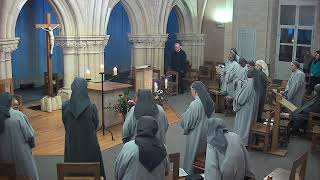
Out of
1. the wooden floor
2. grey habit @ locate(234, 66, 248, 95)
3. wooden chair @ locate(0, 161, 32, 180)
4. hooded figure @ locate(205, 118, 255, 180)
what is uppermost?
grey habit @ locate(234, 66, 248, 95)

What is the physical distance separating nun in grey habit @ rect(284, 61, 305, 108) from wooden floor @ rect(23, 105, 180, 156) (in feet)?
9.90

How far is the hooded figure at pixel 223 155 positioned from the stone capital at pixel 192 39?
12.5 m

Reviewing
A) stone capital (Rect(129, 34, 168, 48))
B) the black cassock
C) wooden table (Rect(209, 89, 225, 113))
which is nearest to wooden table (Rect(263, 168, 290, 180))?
wooden table (Rect(209, 89, 225, 113))

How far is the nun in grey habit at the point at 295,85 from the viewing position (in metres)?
10.5

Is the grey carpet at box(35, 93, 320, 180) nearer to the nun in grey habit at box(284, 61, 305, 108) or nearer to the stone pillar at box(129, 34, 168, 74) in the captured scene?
the nun in grey habit at box(284, 61, 305, 108)

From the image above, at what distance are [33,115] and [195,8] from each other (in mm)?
8585

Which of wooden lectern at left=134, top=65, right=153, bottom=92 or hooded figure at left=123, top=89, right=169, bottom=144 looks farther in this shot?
wooden lectern at left=134, top=65, right=153, bottom=92

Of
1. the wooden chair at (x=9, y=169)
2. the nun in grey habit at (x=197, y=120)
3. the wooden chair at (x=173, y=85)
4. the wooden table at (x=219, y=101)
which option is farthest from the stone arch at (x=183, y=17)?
the wooden chair at (x=9, y=169)

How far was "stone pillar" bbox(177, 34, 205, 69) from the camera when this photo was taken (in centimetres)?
1705

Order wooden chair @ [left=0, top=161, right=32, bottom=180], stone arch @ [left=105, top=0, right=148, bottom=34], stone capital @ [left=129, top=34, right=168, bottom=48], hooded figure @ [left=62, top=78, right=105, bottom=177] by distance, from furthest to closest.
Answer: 1. stone capital @ [left=129, top=34, right=168, bottom=48]
2. stone arch @ [left=105, top=0, right=148, bottom=34]
3. hooded figure @ [left=62, top=78, right=105, bottom=177]
4. wooden chair @ [left=0, top=161, right=32, bottom=180]

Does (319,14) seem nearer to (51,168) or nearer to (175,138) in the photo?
(175,138)

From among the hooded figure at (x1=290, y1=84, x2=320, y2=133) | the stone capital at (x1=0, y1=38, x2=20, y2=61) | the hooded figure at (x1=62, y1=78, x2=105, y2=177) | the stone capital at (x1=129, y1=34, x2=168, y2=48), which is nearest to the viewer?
the hooded figure at (x1=62, y1=78, x2=105, y2=177)

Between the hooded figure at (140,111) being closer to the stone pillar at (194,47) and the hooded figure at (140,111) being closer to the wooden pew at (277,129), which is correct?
the wooden pew at (277,129)

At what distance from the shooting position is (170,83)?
14.4m
